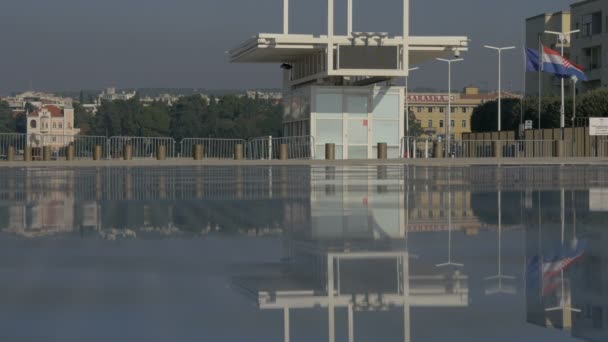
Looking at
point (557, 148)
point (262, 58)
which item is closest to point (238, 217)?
point (262, 58)

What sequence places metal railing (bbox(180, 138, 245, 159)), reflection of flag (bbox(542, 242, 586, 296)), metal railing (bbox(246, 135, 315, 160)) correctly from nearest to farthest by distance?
reflection of flag (bbox(542, 242, 586, 296)) < metal railing (bbox(246, 135, 315, 160)) < metal railing (bbox(180, 138, 245, 159))

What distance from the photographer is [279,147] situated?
182 ft

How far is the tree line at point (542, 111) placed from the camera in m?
81.2

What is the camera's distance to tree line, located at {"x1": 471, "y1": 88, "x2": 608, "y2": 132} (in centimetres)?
8125

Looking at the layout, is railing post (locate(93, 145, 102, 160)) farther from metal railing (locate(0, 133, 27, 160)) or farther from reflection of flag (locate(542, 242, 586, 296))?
reflection of flag (locate(542, 242, 586, 296))

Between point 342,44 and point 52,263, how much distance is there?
137 ft

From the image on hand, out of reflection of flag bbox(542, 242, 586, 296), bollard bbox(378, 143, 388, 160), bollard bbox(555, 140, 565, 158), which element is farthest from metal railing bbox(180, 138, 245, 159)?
reflection of flag bbox(542, 242, 586, 296)

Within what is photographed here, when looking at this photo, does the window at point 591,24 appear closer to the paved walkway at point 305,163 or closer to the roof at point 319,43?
the roof at point 319,43

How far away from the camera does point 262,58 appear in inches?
2229

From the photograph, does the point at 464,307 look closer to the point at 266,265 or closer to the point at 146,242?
the point at 266,265

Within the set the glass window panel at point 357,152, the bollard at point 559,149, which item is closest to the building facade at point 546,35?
the bollard at point 559,149

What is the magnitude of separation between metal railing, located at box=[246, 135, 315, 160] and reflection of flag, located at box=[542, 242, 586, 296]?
41.8 meters

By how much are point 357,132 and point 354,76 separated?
2.64 m

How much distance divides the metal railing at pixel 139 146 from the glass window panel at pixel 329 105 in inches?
372
